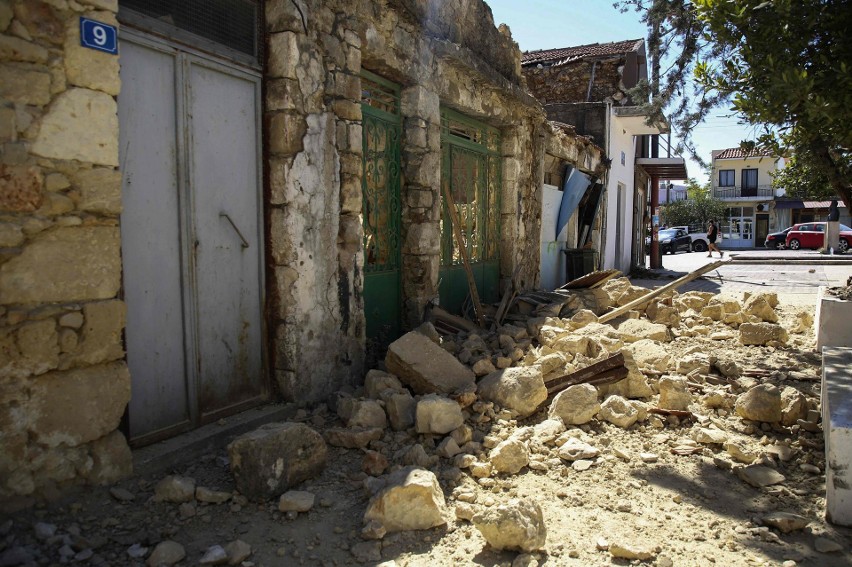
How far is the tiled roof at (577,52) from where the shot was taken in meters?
13.6

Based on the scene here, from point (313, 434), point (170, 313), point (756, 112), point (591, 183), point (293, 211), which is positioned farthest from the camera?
point (591, 183)

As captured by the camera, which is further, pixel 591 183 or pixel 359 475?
pixel 591 183

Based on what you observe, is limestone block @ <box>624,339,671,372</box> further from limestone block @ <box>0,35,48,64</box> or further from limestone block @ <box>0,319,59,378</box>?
limestone block @ <box>0,35,48,64</box>

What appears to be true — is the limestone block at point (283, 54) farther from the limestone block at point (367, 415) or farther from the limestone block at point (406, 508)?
the limestone block at point (406, 508)

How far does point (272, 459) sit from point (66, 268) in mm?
1228

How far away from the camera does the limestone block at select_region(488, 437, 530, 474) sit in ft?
10.6

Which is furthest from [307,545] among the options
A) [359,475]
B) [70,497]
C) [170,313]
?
[170,313]

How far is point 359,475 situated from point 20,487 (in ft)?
4.82

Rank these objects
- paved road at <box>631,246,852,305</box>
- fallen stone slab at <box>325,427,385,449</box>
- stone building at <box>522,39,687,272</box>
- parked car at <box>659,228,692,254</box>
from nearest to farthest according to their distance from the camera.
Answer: fallen stone slab at <box>325,427,385,449</box> → paved road at <box>631,246,852,305</box> → stone building at <box>522,39,687,272</box> → parked car at <box>659,228,692,254</box>

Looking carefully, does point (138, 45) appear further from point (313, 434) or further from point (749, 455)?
point (749, 455)

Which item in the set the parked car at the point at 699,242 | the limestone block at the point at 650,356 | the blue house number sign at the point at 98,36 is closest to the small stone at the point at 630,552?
the limestone block at the point at 650,356

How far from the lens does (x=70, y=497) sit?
8.45ft

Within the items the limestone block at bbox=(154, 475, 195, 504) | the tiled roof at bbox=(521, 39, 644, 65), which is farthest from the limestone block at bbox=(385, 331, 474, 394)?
the tiled roof at bbox=(521, 39, 644, 65)

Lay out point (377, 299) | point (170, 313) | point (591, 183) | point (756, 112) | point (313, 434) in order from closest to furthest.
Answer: point (313, 434)
point (170, 313)
point (756, 112)
point (377, 299)
point (591, 183)
